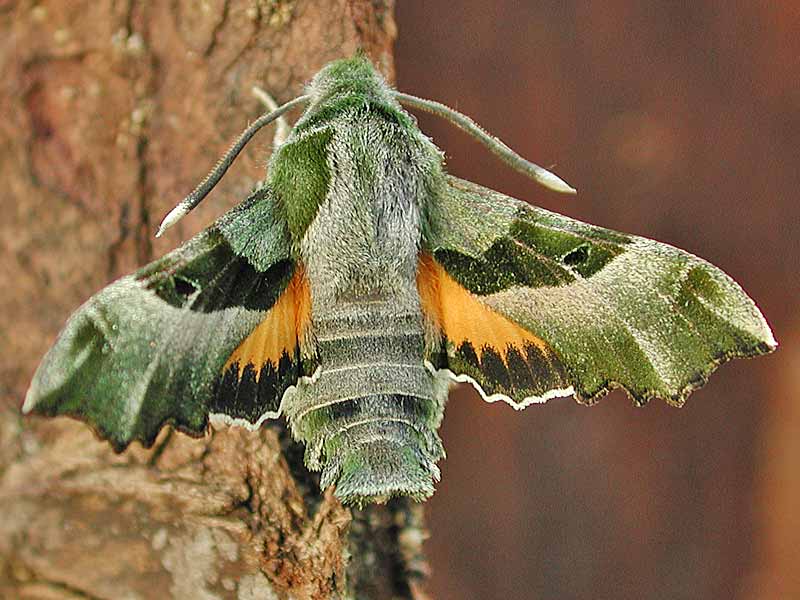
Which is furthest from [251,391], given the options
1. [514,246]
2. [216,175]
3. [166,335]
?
[514,246]

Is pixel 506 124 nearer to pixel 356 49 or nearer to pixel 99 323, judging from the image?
pixel 356 49

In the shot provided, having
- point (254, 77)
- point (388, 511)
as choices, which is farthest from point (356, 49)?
point (388, 511)

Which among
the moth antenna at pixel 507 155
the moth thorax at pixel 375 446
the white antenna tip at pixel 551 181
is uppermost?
the moth antenna at pixel 507 155

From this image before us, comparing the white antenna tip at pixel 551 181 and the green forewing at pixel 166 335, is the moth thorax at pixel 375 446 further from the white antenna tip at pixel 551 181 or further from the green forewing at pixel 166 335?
the white antenna tip at pixel 551 181

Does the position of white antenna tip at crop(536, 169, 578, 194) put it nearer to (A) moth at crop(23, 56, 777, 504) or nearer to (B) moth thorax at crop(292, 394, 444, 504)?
(A) moth at crop(23, 56, 777, 504)

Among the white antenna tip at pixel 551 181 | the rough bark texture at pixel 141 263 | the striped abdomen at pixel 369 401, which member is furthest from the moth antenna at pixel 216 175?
the white antenna tip at pixel 551 181

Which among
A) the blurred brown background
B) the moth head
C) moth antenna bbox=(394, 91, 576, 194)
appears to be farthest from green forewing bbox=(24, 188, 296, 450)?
the blurred brown background
